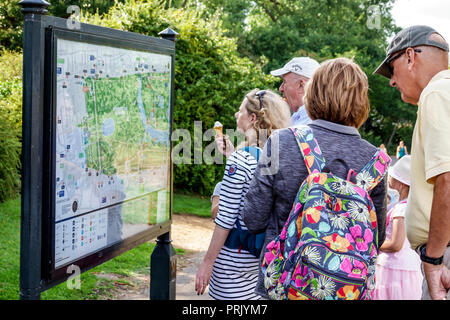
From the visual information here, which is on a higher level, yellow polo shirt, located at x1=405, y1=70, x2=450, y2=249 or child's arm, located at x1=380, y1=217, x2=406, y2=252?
yellow polo shirt, located at x1=405, y1=70, x2=450, y2=249

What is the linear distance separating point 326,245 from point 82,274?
12.8 ft

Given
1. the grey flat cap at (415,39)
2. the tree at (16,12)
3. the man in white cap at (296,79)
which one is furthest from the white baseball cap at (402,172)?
the tree at (16,12)

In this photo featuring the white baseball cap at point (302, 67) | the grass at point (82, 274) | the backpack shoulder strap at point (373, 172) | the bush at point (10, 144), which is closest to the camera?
the backpack shoulder strap at point (373, 172)

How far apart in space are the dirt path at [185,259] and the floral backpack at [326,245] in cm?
305

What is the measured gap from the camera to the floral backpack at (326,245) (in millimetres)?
2184

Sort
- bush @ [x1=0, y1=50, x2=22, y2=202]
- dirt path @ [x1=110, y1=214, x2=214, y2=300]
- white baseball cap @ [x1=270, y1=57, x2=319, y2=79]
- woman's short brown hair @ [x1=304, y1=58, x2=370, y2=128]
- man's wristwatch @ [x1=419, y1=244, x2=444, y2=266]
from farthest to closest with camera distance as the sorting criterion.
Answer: bush @ [x1=0, y1=50, x2=22, y2=202] → dirt path @ [x1=110, y1=214, x2=214, y2=300] → white baseball cap @ [x1=270, y1=57, x2=319, y2=79] → woman's short brown hair @ [x1=304, y1=58, x2=370, y2=128] → man's wristwatch @ [x1=419, y1=244, x2=444, y2=266]

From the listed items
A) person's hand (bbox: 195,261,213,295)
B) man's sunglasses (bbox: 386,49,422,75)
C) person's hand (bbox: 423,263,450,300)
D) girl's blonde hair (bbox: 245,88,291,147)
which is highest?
man's sunglasses (bbox: 386,49,422,75)

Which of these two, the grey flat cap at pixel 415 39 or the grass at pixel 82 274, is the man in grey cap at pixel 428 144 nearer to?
the grey flat cap at pixel 415 39

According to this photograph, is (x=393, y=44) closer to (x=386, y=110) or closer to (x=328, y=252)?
(x=328, y=252)

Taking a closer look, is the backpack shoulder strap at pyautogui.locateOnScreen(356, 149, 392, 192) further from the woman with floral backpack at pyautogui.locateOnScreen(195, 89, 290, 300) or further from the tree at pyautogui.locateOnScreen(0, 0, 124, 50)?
the tree at pyautogui.locateOnScreen(0, 0, 124, 50)

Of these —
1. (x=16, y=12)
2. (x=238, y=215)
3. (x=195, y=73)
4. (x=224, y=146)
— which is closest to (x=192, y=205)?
(x=195, y=73)

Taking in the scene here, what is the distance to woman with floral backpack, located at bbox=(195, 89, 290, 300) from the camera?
2980 millimetres

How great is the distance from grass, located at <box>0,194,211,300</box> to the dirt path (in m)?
0.10

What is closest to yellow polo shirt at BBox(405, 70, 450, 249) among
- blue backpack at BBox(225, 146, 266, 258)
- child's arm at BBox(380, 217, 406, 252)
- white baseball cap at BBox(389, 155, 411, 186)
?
blue backpack at BBox(225, 146, 266, 258)
